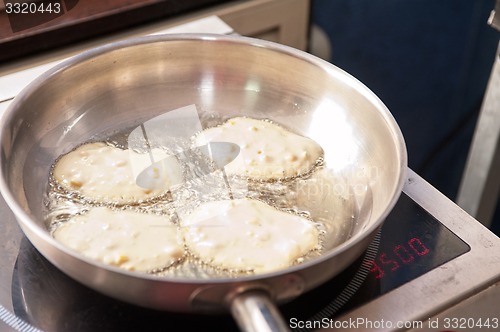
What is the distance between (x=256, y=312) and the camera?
0.51 metres

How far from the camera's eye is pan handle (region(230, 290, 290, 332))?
1.64 feet

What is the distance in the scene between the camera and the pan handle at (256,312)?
0.50m

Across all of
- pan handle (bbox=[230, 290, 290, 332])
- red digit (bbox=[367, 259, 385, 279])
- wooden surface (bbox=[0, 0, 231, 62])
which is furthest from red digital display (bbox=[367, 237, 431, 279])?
wooden surface (bbox=[0, 0, 231, 62])

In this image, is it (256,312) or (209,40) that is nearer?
(256,312)

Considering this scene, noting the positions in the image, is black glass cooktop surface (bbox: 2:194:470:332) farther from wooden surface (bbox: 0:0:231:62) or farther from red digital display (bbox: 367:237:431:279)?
wooden surface (bbox: 0:0:231:62)

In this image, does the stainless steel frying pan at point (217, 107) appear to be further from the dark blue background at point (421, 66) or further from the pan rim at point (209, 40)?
the dark blue background at point (421, 66)

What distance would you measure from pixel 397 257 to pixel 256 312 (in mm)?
258

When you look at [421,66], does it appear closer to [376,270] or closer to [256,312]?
[376,270]

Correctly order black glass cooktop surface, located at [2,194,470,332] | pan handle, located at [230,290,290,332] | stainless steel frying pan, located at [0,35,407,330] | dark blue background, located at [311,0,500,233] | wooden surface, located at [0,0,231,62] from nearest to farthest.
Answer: pan handle, located at [230,290,290,332] < black glass cooktop surface, located at [2,194,470,332] < stainless steel frying pan, located at [0,35,407,330] < wooden surface, located at [0,0,231,62] < dark blue background, located at [311,0,500,233]

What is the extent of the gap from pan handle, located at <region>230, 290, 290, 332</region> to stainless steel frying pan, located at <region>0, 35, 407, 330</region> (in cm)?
8

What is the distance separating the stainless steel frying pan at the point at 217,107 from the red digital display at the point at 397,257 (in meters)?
0.04

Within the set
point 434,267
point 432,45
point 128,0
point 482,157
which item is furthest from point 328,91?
point 432,45

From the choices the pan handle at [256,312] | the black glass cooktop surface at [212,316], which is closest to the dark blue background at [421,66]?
the black glass cooktop surface at [212,316]

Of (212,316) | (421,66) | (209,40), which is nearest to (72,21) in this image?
(209,40)
